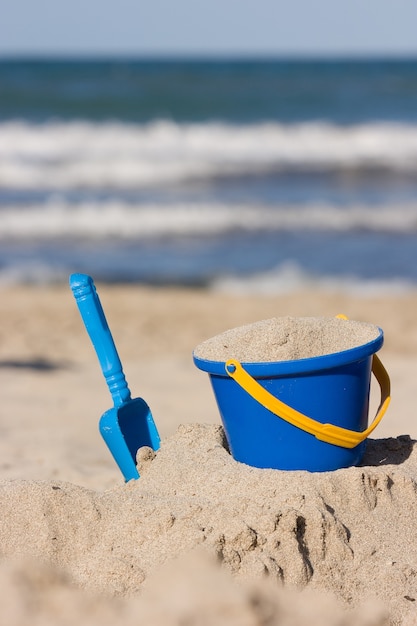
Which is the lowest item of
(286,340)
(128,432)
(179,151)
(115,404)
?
(179,151)

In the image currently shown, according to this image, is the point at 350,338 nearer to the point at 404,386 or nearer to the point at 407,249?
the point at 404,386

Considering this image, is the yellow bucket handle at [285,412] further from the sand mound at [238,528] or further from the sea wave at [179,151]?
the sea wave at [179,151]

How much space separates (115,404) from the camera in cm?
292

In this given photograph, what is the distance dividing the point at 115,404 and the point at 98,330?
270 millimetres

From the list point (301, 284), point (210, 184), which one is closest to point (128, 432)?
point (301, 284)

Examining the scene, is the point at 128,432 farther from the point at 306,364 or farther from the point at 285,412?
the point at 306,364

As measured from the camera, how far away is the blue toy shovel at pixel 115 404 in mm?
2783

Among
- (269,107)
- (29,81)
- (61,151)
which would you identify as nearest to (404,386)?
(61,151)

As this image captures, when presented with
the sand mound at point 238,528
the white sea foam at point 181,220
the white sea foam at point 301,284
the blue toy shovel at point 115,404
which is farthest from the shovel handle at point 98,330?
the white sea foam at point 181,220

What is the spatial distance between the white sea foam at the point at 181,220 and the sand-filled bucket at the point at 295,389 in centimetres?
720

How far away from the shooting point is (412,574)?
232 cm

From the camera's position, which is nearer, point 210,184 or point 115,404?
point 115,404

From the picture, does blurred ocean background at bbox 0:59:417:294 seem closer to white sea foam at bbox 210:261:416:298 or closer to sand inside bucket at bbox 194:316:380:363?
white sea foam at bbox 210:261:416:298

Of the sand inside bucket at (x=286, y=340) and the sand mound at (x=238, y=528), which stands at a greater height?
the sand inside bucket at (x=286, y=340)
